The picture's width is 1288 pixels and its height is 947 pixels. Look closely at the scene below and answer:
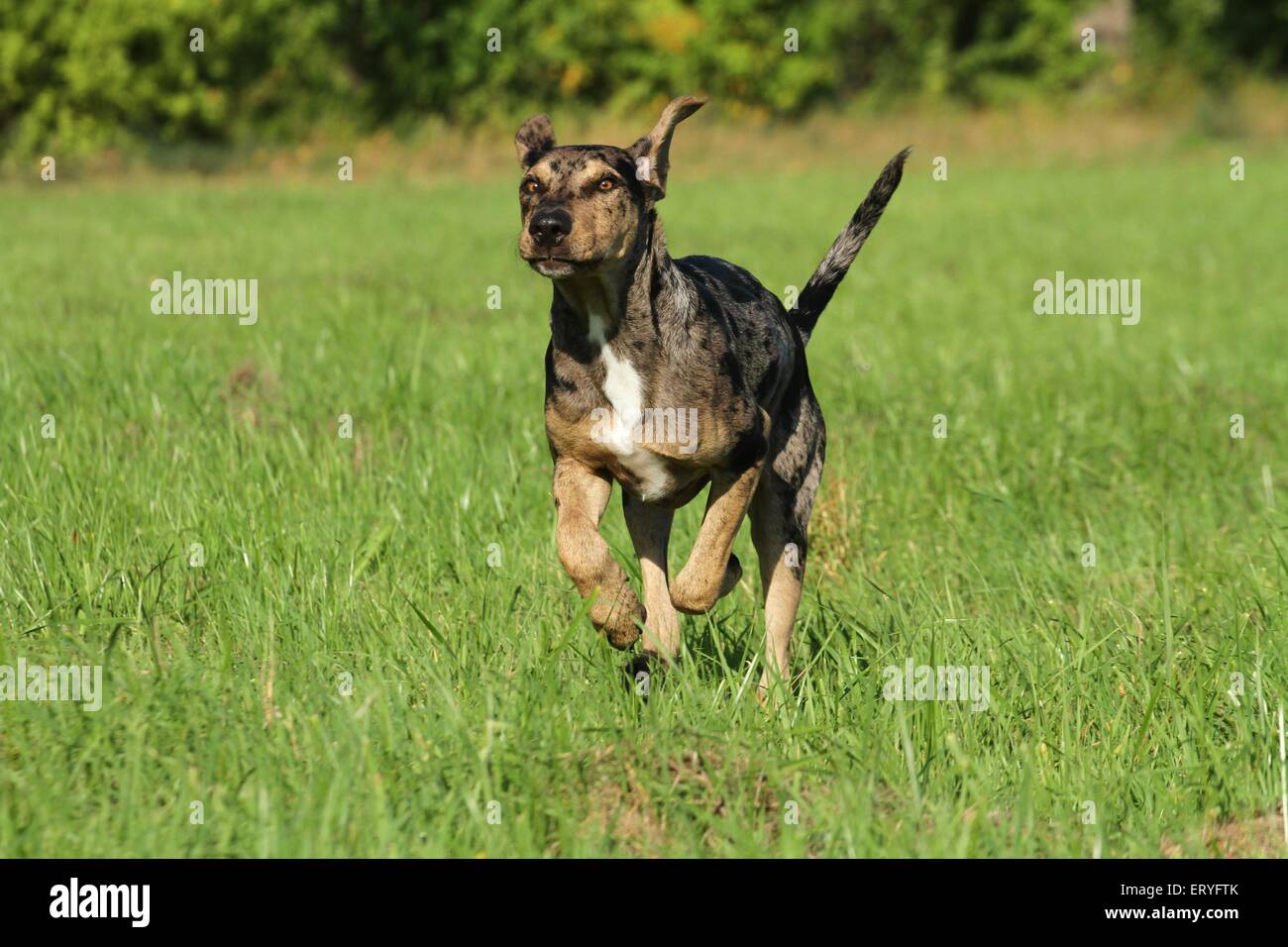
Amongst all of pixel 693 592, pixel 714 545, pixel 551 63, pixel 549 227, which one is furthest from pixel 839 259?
pixel 551 63

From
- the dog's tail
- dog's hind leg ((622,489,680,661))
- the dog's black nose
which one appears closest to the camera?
the dog's black nose

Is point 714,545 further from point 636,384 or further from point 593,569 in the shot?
point 636,384

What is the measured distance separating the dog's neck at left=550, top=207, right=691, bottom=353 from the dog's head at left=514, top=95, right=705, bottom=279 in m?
0.07

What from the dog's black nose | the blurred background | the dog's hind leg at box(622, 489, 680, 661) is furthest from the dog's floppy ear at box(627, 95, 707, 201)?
the blurred background

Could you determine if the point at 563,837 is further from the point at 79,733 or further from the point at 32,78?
the point at 32,78

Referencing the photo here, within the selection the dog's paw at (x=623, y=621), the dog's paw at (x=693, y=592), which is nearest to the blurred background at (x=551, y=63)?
the dog's paw at (x=693, y=592)

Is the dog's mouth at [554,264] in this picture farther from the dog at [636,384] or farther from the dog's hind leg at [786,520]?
the dog's hind leg at [786,520]

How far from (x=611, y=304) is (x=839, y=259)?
142cm

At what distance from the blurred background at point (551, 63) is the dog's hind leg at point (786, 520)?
26656 millimetres

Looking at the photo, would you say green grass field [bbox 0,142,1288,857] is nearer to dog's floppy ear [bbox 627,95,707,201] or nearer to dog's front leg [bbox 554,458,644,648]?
dog's front leg [bbox 554,458,644,648]

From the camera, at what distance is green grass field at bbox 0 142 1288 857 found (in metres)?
3.73

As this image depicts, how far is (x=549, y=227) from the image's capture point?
163 inches

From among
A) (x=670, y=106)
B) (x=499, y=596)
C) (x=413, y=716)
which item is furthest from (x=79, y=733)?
(x=670, y=106)
